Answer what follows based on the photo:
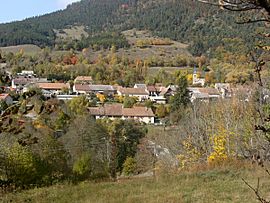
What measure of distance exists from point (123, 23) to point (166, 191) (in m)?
147

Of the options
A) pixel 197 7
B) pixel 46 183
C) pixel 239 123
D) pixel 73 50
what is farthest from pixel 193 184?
pixel 73 50

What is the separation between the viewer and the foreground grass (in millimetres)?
7629

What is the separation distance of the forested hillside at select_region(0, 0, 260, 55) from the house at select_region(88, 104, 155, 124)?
42.9 meters

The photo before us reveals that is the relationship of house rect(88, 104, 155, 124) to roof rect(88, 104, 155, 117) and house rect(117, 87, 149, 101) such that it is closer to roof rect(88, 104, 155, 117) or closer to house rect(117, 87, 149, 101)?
roof rect(88, 104, 155, 117)

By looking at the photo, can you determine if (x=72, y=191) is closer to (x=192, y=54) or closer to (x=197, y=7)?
→ (x=197, y=7)

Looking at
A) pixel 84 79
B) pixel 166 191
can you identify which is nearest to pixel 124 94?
pixel 84 79

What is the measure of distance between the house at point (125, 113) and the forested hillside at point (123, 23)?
4291 centimetres

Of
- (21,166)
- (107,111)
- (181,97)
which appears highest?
(21,166)

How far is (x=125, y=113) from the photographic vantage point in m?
49.8

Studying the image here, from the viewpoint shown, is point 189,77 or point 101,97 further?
point 189,77

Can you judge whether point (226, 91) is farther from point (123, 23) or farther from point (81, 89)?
point (123, 23)

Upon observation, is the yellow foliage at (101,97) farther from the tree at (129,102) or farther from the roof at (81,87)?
the tree at (129,102)

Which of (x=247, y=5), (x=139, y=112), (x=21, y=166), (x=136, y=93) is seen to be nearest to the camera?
(x=247, y=5)

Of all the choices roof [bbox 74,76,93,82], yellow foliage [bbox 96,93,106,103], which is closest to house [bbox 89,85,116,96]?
yellow foliage [bbox 96,93,106,103]
